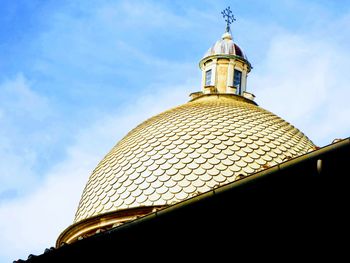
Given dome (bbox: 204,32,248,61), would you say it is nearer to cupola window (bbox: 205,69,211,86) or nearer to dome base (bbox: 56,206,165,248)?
cupola window (bbox: 205,69,211,86)

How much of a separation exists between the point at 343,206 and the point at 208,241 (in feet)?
4.17

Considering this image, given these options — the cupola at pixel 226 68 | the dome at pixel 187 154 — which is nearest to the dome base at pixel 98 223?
the dome at pixel 187 154

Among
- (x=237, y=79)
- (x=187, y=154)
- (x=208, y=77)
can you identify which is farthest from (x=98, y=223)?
(x=237, y=79)

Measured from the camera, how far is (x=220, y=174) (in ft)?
67.6

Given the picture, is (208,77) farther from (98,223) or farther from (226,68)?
(98,223)

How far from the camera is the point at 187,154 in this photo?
2147 centimetres

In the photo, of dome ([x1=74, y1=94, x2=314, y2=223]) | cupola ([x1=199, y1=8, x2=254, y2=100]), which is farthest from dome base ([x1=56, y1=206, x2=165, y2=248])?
cupola ([x1=199, y1=8, x2=254, y2=100])

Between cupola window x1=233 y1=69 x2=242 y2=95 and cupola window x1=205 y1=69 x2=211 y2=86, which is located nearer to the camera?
cupola window x1=233 y1=69 x2=242 y2=95

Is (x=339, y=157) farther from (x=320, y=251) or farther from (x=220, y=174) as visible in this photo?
(x=220, y=174)

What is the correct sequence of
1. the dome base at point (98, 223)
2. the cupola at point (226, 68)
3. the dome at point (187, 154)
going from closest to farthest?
the dome base at point (98, 223) → the dome at point (187, 154) → the cupola at point (226, 68)

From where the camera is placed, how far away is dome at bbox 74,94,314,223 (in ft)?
67.9

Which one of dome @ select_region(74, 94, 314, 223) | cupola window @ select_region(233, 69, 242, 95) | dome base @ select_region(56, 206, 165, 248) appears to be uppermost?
cupola window @ select_region(233, 69, 242, 95)

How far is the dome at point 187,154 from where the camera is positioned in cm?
2070

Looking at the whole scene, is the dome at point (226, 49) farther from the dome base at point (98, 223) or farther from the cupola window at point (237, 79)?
the dome base at point (98, 223)
